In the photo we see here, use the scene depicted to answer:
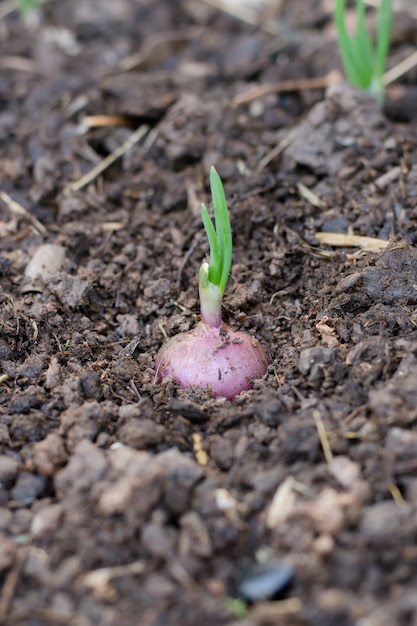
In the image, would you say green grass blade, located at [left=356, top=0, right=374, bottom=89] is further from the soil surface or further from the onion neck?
the onion neck

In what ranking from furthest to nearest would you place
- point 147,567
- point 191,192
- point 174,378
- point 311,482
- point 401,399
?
point 191,192 < point 174,378 < point 401,399 < point 311,482 < point 147,567

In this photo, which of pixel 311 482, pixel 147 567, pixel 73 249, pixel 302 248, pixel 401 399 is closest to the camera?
pixel 147 567

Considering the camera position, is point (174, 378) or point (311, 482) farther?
point (174, 378)

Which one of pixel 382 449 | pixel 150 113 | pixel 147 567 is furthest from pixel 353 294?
pixel 150 113

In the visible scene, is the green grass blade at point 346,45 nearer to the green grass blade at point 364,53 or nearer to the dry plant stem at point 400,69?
the green grass blade at point 364,53

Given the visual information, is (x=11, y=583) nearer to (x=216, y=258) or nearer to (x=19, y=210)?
(x=216, y=258)

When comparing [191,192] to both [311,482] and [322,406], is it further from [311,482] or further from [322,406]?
[311,482]

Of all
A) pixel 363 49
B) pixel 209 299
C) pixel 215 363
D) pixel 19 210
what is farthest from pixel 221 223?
pixel 363 49

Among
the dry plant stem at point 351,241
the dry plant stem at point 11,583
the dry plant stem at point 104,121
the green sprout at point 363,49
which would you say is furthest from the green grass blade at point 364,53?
the dry plant stem at point 11,583
